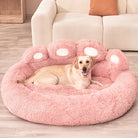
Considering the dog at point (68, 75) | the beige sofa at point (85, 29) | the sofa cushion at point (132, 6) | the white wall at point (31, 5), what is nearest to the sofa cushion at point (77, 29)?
the beige sofa at point (85, 29)

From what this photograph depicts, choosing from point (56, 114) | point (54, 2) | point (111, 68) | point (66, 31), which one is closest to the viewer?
point (56, 114)

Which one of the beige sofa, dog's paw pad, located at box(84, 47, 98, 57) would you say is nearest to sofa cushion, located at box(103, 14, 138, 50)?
the beige sofa

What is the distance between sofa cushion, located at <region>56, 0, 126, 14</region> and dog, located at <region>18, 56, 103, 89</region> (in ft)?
5.23

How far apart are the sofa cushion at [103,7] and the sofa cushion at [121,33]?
0.26 metres

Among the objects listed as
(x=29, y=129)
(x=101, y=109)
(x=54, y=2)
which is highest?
(x=54, y=2)

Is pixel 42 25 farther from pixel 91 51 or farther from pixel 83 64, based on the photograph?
pixel 83 64

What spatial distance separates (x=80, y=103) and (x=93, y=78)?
2.31 ft

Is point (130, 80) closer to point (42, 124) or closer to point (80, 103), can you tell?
point (80, 103)

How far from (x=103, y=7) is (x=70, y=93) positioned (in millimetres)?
1770

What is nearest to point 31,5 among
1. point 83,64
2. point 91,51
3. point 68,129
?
point 91,51

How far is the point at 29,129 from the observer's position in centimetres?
193

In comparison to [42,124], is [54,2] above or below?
above

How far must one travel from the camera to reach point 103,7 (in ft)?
12.0

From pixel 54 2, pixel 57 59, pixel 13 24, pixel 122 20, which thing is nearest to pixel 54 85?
pixel 57 59
